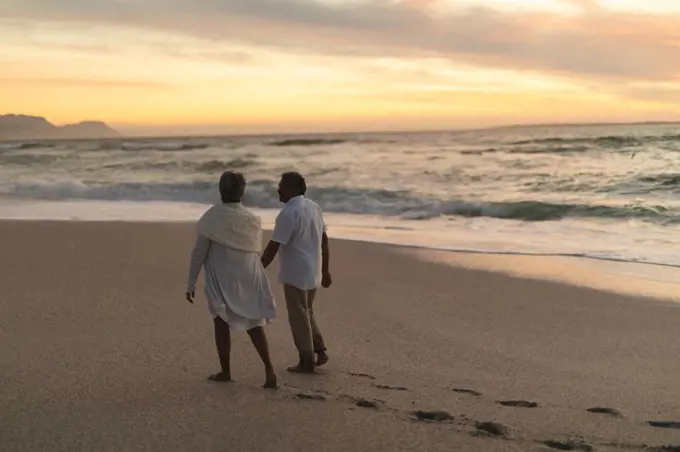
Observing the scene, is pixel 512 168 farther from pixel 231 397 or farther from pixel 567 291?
pixel 231 397

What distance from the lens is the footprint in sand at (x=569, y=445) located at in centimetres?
387

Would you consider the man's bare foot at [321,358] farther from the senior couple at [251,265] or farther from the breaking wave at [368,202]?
the breaking wave at [368,202]

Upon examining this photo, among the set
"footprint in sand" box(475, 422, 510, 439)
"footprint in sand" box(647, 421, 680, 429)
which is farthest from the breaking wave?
"footprint in sand" box(475, 422, 510, 439)

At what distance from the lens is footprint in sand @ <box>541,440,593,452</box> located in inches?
152

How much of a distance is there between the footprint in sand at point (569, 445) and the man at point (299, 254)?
183cm

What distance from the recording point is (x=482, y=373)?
17.6 feet

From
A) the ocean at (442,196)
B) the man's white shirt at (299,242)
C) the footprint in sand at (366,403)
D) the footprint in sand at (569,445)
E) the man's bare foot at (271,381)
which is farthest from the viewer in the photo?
the ocean at (442,196)

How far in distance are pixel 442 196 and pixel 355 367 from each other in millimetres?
15832

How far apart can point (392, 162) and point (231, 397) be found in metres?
31.6

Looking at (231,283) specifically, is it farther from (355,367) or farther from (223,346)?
(355,367)

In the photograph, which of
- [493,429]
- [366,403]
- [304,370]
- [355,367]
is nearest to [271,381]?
[304,370]

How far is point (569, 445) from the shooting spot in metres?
3.91

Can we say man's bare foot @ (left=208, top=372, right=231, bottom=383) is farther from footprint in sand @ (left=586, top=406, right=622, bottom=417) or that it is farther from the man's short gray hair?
footprint in sand @ (left=586, top=406, right=622, bottom=417)

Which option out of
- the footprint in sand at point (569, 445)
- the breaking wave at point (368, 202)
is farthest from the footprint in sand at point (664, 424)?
the breaking wave at point (368, 202)
